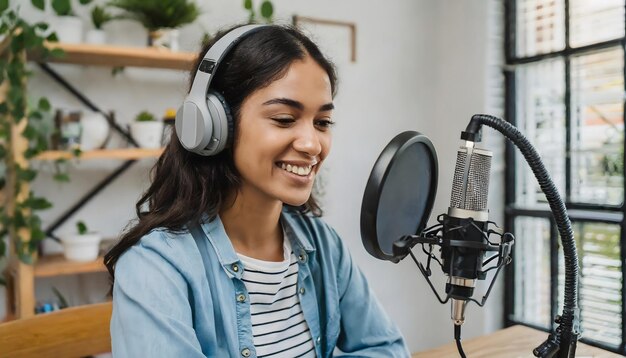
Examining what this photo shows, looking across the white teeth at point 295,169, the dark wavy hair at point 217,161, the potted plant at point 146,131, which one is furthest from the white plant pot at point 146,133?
the white teeth at point 295,169

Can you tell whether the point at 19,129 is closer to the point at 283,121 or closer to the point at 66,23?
the point at 66,23

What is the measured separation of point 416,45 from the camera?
2744 millimetres

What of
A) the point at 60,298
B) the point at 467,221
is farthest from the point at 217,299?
the point at 60,298

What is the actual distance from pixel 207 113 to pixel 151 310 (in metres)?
0.31

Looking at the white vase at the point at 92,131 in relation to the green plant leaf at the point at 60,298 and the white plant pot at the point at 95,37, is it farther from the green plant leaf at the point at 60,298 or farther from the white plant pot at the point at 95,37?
the green plant leaf at the point at 60,298

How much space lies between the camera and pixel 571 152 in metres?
2.27

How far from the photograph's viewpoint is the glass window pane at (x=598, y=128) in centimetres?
212

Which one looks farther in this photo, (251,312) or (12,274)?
(12,274)

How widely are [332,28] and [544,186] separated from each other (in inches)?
79.4

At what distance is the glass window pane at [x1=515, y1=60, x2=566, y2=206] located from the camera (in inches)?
91.9

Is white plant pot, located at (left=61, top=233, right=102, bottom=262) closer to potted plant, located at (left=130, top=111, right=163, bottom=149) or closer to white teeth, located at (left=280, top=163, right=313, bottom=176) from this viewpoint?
potted plant, located at (left=130, top=111, right=163, bottom=149)

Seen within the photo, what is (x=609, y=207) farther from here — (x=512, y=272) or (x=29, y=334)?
(x=29, y=334)

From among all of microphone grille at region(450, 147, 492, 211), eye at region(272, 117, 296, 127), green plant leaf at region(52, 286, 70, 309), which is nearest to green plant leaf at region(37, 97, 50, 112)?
green plant leaf at region(52, 286, 70, 309)

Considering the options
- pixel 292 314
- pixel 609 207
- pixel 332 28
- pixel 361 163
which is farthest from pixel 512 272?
pixel 292 314
